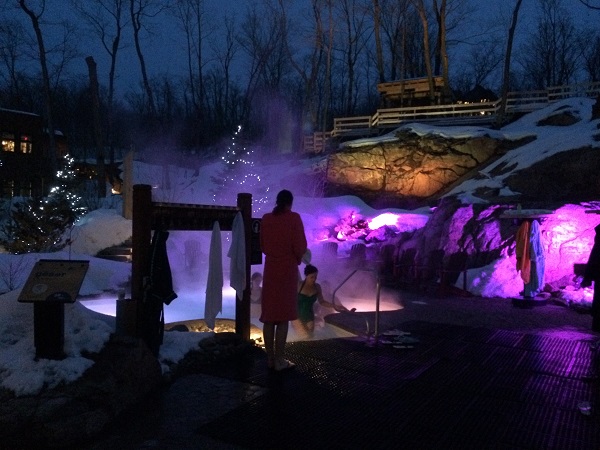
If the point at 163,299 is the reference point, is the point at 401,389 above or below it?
below

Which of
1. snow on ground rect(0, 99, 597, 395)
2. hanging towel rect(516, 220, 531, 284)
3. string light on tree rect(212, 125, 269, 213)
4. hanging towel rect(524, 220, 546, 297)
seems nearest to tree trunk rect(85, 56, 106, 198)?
snow on ground rect(0, 99, 597, 395)

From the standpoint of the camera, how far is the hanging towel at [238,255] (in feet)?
19.8

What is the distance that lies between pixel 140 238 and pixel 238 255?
1.26 m

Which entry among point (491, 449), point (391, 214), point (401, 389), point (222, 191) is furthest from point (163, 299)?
point (222, 191)

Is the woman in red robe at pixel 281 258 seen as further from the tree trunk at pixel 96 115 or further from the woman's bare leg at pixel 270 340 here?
the tree trunk at pixel 96 115

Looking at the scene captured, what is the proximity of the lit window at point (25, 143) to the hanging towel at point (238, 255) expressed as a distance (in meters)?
31.6

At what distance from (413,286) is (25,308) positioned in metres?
10.7

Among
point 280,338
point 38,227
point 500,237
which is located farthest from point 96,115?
point 280,338

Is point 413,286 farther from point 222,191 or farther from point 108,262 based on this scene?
point 222,191

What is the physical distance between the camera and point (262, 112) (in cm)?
4984

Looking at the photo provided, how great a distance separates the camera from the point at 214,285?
5.99m

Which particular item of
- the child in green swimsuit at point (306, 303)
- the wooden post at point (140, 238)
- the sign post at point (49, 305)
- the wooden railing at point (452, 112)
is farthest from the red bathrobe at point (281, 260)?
the wooden railing at point (452, 112)

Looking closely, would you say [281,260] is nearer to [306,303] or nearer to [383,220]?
[306,303]

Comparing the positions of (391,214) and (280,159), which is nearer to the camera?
(391,214)
